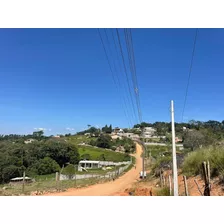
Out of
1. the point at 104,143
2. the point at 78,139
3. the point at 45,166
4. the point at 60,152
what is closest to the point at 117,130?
the point at 78,139

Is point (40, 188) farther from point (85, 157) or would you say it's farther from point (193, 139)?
point (85, 157)

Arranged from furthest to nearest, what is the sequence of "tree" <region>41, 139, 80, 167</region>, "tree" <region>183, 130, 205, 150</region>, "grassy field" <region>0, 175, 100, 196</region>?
"tree" <region>41, 139, 80, 167</region>
"tree" <region>183, 130, 205, 150</region>
"grassy field" <region>0, 175, 100, 196</region>

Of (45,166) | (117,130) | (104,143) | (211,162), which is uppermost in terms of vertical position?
(117,130)

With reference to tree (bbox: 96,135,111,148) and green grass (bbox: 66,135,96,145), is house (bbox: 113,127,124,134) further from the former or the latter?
tree (bbox: 96,135,111,148)

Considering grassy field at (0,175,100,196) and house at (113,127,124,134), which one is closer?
grassy field at (0,175,100,196)

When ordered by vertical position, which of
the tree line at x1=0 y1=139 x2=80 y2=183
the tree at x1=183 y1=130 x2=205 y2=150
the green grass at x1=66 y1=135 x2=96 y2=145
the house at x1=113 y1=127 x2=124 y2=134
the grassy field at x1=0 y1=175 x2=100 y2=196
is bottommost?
the grassy field at x1=0 y1=175 x2=100 y2=196

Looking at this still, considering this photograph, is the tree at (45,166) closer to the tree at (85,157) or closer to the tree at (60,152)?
the tree at (60,152)

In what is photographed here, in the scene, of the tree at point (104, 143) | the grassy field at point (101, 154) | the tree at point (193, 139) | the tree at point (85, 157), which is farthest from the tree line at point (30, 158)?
the tree at point (193, 139)

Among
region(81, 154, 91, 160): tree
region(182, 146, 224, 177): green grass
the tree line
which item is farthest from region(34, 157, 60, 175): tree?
region(182, 146, 224, 177): green grass

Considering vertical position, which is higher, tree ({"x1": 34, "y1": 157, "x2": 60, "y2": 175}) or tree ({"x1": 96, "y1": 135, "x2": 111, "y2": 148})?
tree ({"x1": 96, "y1": 135, "x2": 111, "y2": 148})
